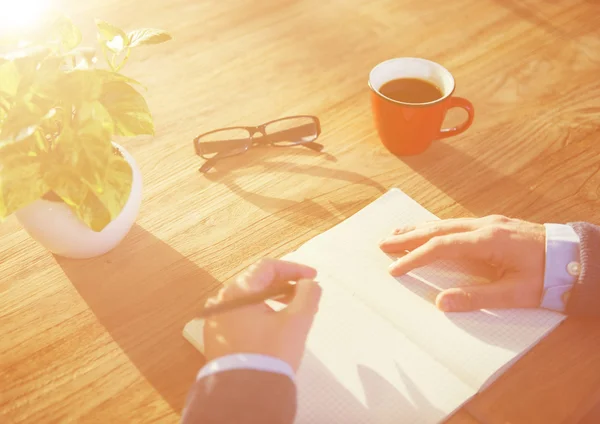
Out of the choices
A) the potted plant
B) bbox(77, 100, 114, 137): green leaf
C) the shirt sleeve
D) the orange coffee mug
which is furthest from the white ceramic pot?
the shirt sleeve

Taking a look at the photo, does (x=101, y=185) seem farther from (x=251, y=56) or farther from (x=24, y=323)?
(x=251, y=56)

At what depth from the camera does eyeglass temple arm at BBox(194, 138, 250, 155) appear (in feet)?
3.52

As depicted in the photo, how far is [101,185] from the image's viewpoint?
711mm

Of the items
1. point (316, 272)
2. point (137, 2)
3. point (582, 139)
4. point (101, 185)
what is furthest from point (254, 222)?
point (137, 2)

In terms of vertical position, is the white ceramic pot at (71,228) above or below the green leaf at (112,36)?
below

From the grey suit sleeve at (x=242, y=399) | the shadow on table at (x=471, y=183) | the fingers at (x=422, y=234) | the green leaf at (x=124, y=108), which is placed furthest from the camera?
the shadow on table at (x=471, y=183)

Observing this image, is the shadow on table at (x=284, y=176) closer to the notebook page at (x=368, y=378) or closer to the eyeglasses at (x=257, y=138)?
the eyeglasses at (x=257, y=138)

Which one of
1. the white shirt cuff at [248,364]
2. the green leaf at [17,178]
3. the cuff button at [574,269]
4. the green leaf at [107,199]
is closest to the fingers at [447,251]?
the cuff button at [574,269]

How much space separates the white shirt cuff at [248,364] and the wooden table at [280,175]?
108mm

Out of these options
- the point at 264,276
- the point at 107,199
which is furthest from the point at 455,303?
the point at 107,199

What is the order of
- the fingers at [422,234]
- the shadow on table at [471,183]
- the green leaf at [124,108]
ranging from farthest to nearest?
the shadow on table at [471,183] < the fingers at [422,234] < the green leaf at [124,108]

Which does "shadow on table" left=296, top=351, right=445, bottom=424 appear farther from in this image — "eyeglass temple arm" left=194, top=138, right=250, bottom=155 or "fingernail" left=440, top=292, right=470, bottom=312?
"eyeglass temple arm" left=194, top=138, right=250, bottom=155

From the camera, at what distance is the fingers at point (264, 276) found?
2.42 feet

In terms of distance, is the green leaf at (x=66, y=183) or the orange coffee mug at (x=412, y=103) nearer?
the green leaf at (x=66, y=183)
